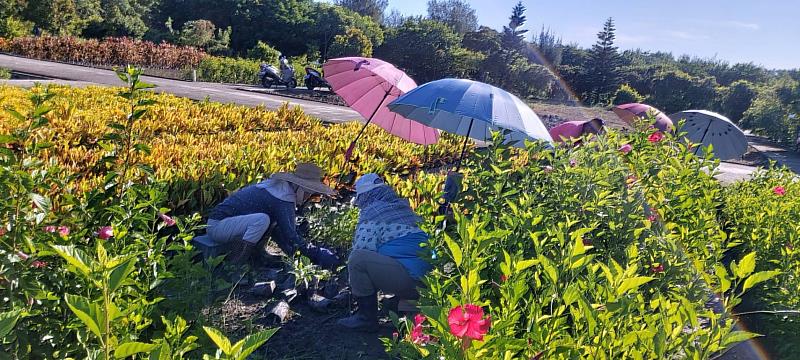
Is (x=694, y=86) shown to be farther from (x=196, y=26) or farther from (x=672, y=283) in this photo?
(x=672, y=283)

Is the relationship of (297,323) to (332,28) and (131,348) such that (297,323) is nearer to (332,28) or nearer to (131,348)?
(131,348)

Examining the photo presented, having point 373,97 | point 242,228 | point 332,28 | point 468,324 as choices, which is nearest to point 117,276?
point 468,324

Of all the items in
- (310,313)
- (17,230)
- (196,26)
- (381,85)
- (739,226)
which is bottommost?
(310,313)

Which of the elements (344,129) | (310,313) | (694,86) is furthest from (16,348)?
(694,86)

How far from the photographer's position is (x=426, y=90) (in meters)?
3.91

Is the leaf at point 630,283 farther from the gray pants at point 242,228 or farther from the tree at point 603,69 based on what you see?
the tree at point 603,69

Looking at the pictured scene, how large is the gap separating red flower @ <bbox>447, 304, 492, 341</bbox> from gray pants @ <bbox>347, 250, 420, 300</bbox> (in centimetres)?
177

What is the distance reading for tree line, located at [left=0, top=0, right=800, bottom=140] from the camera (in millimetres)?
27516

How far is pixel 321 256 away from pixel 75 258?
284 cm

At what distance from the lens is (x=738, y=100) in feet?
101

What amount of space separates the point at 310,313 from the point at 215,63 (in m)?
21.0

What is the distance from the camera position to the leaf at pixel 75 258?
937mm

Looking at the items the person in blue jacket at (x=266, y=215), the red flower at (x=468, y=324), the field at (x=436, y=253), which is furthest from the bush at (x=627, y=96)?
the red flower at (x=468, y=324)

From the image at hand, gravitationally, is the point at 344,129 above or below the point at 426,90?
below
